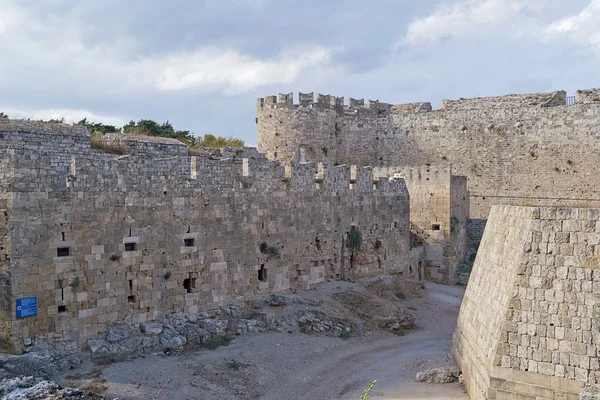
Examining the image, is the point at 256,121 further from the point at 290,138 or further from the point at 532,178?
the point at 532,178

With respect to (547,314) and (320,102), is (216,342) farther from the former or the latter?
(320,102)

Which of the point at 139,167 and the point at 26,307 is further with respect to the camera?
the point at 139,167

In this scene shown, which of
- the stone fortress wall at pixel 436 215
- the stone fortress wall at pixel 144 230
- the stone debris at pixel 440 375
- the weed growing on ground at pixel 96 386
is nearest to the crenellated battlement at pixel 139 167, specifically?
the stone fortress wall at pixel 144 230

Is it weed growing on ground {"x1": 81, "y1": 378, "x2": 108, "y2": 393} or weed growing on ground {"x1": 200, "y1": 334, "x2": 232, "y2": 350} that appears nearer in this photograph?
weed growing on ground {"x1": 81, "y1": 378, "x2": 108, "y2": 393}

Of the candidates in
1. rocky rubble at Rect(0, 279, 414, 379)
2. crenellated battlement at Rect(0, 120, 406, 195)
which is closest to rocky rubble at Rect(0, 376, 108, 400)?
rocky rubble at Rect(0, 279, 414, 379)

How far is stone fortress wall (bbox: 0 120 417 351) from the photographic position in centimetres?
1079

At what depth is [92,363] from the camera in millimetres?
11195

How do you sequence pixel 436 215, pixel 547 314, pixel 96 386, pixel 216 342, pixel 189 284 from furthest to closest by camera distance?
pixel 436 215 < pixel 189 284 < pixel 216 342 < pixel 96 386 < pixel 547 314

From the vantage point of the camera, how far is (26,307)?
1060cm

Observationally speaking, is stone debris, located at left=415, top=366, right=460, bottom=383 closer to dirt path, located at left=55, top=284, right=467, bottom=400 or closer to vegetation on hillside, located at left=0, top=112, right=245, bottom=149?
dirt path, located at left=55, top=284, right=467, bottom=400

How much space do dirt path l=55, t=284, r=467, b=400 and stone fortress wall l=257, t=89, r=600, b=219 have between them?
13723mm

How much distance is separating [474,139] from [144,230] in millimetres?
20152

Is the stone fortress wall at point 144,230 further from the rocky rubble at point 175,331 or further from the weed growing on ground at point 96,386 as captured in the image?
the weed growing on ground at point 96,386

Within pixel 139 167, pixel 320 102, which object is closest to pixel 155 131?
pixel 320 102
